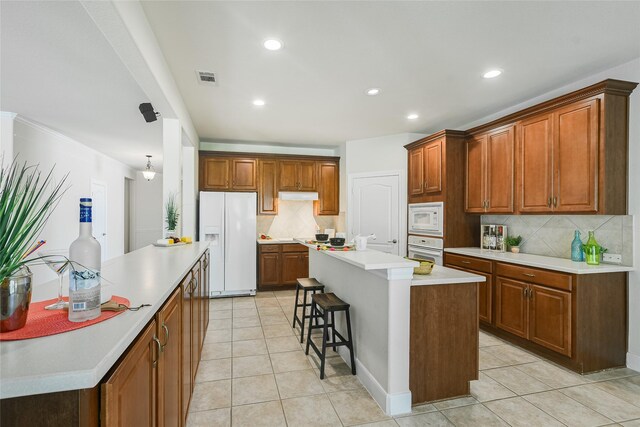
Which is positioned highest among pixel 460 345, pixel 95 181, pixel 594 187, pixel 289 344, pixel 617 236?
pixel 95 181

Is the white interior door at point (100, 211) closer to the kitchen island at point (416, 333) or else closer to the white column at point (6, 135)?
the white column at point (6, 135)

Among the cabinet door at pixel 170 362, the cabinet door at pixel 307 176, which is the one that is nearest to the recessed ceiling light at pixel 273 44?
the cabinet door at pixel 170 362

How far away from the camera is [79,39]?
2.38 m

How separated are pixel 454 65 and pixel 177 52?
2.40 metres

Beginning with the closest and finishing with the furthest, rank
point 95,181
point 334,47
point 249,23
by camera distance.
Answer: point 249,23 < point 334,47 < point 95,181

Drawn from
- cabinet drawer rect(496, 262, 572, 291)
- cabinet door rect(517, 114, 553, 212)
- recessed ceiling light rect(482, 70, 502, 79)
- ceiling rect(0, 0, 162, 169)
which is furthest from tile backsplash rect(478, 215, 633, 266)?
ceiling rect(0, 0, 162, 169)

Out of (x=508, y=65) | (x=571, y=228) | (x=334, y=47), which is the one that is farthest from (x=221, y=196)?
(x=571, y=228)

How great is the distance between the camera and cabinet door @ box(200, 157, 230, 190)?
542 cm

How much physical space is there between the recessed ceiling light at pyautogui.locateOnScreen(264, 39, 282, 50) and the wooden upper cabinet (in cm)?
328

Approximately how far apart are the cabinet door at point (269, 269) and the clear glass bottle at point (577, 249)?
4.05 m

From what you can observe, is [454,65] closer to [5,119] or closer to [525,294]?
[525,294]

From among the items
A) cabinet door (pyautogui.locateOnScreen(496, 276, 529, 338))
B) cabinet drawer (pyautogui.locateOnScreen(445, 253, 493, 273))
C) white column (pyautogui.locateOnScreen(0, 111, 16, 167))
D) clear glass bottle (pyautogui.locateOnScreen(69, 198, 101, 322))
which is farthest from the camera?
white column (pyautogui.locateOnScreen(0, 111, 16, 167))

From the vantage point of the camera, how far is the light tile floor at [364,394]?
2051 mm

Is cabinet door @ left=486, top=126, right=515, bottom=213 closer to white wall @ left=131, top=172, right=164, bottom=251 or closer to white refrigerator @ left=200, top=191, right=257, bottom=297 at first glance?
white refrigerator @ left=200, top=191, right=257, bottom=297
